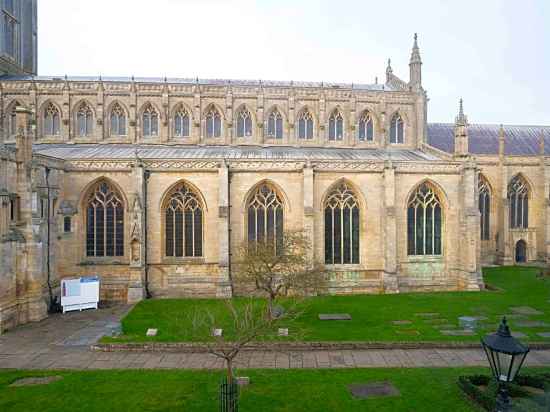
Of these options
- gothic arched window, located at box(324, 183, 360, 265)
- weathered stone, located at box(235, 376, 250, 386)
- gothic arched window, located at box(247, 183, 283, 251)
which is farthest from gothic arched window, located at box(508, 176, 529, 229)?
weathered stone, located at box(235, 376, 250, 386)

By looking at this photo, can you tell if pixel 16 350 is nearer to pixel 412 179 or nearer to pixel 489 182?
pixel 412 179

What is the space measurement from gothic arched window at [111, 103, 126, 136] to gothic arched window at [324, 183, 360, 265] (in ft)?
64.6

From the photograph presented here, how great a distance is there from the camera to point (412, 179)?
34781 mm

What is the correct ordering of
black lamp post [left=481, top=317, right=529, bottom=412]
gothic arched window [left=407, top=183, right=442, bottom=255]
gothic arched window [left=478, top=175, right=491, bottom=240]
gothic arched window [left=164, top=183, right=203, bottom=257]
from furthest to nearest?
gothic arched window [left=478, top=175, right=491, bottom=240] → gothic arched window [left=407, top=183, right=442, bottom=255] → gothic arched window [left=164, top=183, right=203, bottom=257] → black lamp post [left=481, top=317, right=529, bottom=412]

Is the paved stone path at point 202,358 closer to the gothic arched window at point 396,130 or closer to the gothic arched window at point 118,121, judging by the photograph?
the gothic arched window at point 118,121

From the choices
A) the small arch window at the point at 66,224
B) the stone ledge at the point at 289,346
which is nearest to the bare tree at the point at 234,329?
the stone ledge at the point at 289,346

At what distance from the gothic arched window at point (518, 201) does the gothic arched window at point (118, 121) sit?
131ft

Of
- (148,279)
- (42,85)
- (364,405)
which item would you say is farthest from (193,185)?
(364,405)

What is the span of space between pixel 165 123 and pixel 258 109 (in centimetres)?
836

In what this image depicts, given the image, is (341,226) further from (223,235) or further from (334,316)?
(334,316)

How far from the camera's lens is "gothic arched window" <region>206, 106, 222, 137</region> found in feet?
136

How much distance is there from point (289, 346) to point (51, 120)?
3080 cm

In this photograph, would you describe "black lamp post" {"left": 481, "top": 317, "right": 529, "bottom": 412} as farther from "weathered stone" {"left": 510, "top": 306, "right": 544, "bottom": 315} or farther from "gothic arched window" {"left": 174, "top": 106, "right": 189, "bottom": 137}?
"gothic arched window" {"left": 174, "top": 106, "right": 189, "bottom": 137}

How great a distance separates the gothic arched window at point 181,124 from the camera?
4109 centimetres
